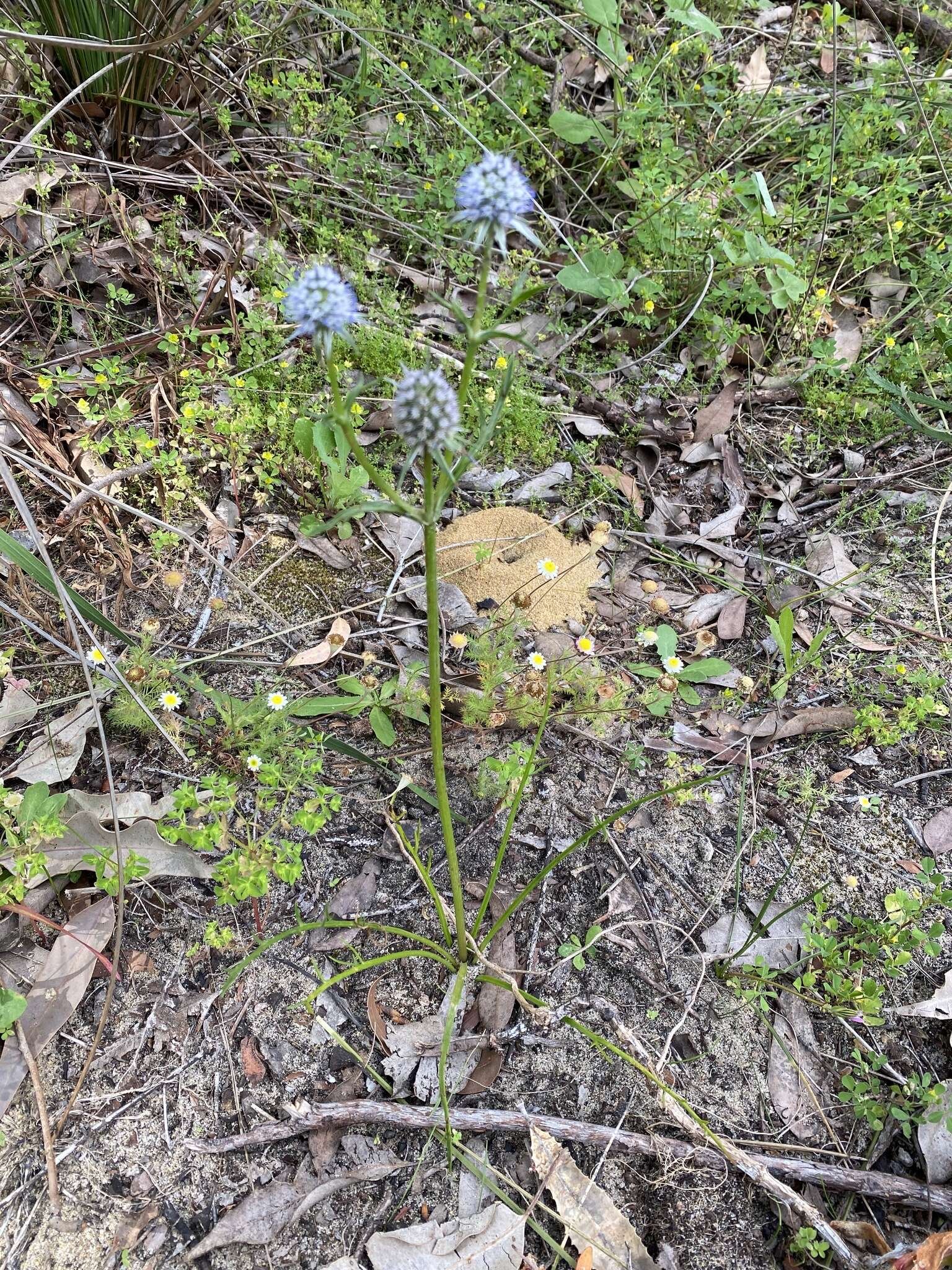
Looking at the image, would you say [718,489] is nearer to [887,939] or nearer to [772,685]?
[772,685]

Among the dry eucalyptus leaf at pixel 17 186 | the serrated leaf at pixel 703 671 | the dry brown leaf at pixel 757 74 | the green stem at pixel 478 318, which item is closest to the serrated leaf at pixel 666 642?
the serrated leaf at pixel 703 671

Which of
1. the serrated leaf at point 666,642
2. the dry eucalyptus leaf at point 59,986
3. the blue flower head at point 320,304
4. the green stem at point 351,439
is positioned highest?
the blue flower head at point 320,304

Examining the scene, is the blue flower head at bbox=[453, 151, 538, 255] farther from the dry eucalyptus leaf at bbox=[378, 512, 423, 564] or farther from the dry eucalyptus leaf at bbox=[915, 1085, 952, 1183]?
the dry eucalyptus leaf at bbox=[915, 1085, 952, 1183]

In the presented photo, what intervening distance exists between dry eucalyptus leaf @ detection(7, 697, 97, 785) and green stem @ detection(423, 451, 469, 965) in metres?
1.10

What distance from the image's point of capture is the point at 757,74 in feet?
13.5

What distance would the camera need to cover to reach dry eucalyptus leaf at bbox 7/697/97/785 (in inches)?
83.4

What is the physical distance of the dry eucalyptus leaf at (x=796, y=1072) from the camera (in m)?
1.83

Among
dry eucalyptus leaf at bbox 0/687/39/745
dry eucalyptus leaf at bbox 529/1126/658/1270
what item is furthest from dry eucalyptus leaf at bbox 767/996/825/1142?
dry eucalyptus leaf at bbox 0/687/39/745

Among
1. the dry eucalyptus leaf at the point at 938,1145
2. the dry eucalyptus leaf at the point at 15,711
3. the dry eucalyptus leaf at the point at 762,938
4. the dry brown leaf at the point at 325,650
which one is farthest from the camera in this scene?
the dry brown leaf at the point at 325,650

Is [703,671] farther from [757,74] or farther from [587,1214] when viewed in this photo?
[757,74]

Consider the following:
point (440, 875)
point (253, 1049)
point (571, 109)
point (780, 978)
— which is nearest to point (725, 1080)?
point (780, 978)

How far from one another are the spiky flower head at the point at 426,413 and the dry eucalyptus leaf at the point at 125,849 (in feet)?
4.29

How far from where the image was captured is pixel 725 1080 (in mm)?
1856

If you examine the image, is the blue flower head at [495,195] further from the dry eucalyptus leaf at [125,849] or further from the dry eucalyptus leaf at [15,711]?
the dry eucalyptus leaf at [15,711]
